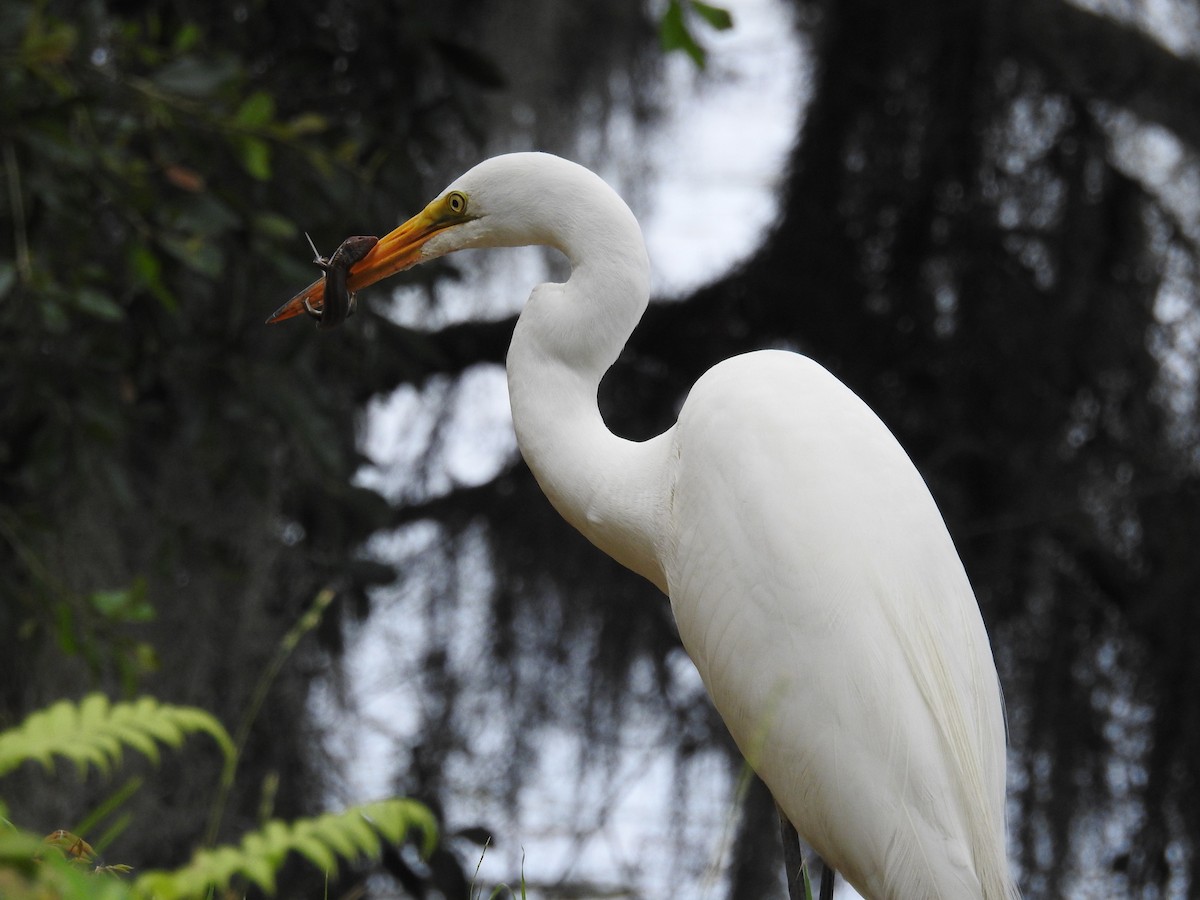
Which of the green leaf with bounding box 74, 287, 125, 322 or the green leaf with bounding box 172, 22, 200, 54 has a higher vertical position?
the green leaf with bounding box 172, 22, 200, 54

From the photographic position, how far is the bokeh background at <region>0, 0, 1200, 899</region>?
7.48ft

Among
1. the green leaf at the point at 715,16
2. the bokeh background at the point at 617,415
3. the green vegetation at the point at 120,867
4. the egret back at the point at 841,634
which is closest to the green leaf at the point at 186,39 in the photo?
the bokeh background at the point at 617,415

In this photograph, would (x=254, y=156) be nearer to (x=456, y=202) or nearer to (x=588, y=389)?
(x=456, y=202)

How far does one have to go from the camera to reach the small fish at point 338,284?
167 centimetres

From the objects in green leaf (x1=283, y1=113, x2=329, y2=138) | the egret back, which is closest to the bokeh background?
green leaf (x1=283, y1=113, x2=329, y2=138)

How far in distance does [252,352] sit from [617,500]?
87 cm

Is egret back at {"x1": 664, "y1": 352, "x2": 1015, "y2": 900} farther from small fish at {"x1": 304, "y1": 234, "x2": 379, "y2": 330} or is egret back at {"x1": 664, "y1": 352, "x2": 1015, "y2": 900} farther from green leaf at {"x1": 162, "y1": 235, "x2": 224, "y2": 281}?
green leaf at {"x1": 162, "y1": 235, "x2": 224, "y2": 281}

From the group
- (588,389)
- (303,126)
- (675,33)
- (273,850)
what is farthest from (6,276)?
(273,850)

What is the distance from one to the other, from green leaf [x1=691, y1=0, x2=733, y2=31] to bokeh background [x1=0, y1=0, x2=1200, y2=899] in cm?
52

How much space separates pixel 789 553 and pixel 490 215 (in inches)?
20.6

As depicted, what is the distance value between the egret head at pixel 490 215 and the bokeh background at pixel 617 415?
446 millimetres

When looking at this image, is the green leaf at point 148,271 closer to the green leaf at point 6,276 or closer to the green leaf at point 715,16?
the green leaf at point 6,276

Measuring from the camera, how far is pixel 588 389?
5.24ft

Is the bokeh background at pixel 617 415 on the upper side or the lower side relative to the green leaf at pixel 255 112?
lower
